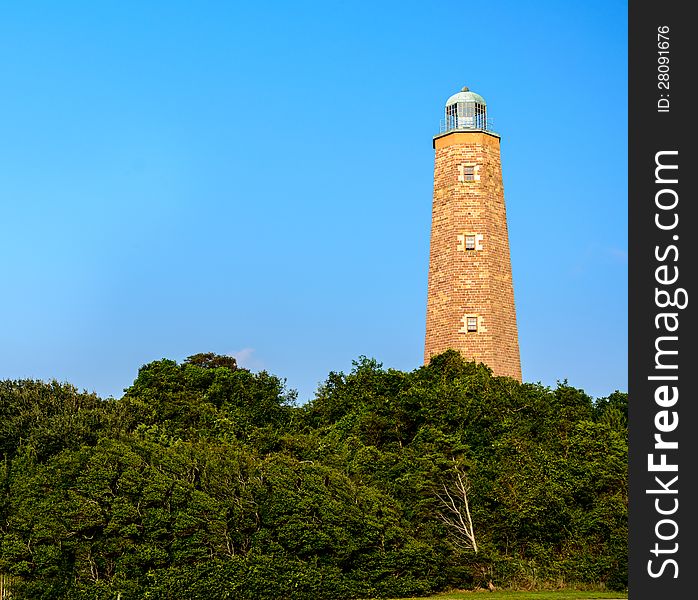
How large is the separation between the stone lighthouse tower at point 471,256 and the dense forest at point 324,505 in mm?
8024

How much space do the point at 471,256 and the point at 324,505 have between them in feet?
67.5

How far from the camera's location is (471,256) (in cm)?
5019

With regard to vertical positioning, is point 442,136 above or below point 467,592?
above

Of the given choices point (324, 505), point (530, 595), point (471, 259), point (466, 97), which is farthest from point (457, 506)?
point (466, 97)

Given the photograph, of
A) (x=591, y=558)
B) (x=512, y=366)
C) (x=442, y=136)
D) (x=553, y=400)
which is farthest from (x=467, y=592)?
(x=442, y=136)

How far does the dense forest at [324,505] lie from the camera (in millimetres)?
31703

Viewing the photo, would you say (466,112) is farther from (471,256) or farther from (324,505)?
(324,505)

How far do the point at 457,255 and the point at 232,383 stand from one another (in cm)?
1244

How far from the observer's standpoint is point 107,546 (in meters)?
32.1

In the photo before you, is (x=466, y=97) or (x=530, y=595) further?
(x=466, y=97)

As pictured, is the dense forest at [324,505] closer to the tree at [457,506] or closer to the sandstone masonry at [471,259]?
the tree at [457,506]
